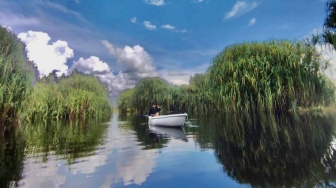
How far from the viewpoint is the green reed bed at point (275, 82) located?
22.6 meters

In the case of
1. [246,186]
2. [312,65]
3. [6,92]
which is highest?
[312,65]

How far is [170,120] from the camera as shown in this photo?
17.4 meters

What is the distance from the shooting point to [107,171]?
20.5ft

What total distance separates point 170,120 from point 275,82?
11.0 meters

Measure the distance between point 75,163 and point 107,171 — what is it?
1368 millimetres

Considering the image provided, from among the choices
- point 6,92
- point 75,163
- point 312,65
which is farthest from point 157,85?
point 75,163

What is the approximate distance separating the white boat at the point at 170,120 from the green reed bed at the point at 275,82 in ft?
23.6

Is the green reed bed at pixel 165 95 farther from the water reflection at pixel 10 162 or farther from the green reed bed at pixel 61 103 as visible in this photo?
the water reflection at pixel 10 162

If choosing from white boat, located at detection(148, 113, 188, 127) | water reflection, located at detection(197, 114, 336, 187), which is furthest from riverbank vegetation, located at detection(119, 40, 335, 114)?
water reflection, located at detection(197, 114, 336, 187)

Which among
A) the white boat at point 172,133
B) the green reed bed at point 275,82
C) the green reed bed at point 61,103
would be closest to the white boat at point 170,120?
the white boat at point 172,133

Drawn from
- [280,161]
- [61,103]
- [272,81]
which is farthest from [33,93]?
[272,81]

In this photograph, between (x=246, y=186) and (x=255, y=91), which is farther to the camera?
(x=255, y=91)

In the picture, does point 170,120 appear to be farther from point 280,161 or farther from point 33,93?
point 280,161

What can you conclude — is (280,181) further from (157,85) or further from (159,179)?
(157,85)
